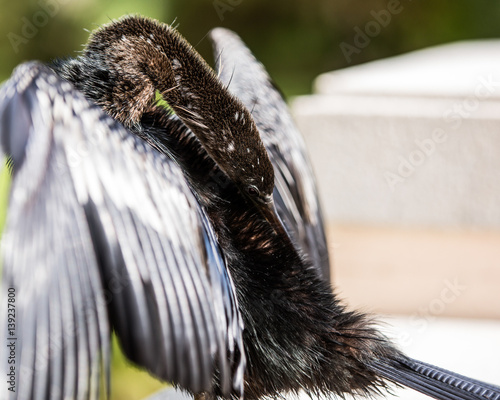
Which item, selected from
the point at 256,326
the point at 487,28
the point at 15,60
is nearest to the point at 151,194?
the point at 256,326

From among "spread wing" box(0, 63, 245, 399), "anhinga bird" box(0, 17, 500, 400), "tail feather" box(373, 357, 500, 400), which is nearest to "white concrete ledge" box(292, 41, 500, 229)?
"anhinga bird" box(0, 17, 500, 400)

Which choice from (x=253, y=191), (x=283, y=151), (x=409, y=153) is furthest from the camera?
(x=409, y=153)

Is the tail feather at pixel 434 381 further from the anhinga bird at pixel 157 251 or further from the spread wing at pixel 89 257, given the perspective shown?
the spread wing at pixel 89 257

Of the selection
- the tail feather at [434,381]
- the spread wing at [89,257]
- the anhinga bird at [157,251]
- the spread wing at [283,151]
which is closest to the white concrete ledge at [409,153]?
the spread wing at [283,151]

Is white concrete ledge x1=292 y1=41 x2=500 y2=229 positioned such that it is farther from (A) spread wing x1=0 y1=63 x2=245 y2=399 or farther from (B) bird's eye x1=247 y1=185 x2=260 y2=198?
(A) spread wing x1=0 y1=63 x2=245 y2=399

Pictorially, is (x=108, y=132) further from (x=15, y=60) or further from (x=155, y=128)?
(x=15, y=60)

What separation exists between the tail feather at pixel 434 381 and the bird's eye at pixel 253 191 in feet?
1.50

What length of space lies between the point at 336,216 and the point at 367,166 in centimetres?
26

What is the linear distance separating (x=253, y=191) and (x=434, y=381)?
57 cm

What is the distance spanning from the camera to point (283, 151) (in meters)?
2.07

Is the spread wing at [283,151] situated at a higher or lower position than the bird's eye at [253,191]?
lower

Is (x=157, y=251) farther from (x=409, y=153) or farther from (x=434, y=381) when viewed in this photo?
(x=409, y=153)

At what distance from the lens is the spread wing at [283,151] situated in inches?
79.0

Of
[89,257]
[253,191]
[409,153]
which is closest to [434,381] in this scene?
[253,191]
